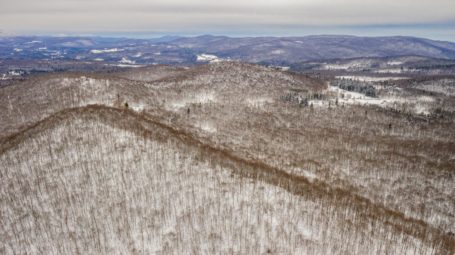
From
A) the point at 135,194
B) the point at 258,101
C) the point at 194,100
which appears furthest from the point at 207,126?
the point at 135,194

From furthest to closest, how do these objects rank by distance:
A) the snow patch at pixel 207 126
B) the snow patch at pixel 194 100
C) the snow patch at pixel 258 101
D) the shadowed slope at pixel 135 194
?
the snow patch at pixel 258 101 < the snow patch at pixel 194 100 < the snow patch at pixel 207 126 < the shadowed slope at pixel 135 194

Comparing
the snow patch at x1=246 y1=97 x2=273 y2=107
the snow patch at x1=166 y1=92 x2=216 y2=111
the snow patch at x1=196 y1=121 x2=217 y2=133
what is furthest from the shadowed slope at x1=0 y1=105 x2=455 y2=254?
the snow patch at x1=246 y1=97 x2=273 y2=107

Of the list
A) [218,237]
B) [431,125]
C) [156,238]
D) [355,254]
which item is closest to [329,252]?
[355,254]

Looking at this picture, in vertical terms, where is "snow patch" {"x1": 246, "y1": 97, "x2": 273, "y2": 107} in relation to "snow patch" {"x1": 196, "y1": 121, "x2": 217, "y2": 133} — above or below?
above

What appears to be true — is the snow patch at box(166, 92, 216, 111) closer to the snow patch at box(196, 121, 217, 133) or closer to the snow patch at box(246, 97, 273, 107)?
the snow patch at box(246, 97, 273, 107)

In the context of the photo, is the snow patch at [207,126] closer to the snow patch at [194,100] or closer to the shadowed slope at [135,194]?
the snow patch at [194,100]

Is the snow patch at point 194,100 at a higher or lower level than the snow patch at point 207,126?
higher

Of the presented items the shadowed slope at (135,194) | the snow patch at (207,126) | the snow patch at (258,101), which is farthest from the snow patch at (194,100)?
the shadowed slope at (135,194)

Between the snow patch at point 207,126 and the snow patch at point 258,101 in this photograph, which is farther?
the snow patch at point 258,101

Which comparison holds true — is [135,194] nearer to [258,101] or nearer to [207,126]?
[207,126]

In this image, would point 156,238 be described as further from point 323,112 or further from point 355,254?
point 323,112

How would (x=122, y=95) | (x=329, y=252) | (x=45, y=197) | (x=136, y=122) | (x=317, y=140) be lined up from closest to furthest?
(x=329, y=252) < (x=45, y=197) < (x=136, y=122) < (x=317, y=140) < (x=122, y=95)
